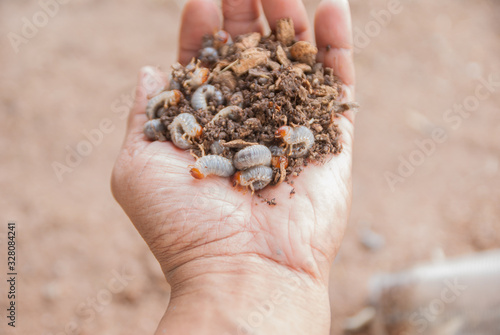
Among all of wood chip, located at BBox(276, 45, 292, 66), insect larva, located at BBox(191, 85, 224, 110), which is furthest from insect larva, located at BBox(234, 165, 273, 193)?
wood chip, located at BBox(276, 45, 292, 66)

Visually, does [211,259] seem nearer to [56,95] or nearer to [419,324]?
[419,324]

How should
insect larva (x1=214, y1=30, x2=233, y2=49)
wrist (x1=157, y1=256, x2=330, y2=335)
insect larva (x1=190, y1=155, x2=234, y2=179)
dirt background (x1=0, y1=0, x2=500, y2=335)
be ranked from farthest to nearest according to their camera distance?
dirt background (x1=0, y1=0, x2=500, y2=335)
insect larva (x1=214, y1=30, x2=233, y2=49)
insect larva (x1=190, y1=155, x2=234, y2=179)
wrist (x1=157, y1=256, x2=330, y2=335)

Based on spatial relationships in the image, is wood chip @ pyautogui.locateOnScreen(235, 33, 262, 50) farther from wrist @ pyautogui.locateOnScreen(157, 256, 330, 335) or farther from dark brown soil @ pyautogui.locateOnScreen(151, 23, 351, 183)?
wrist @ pyautogui.locateOnScreen(157, 256, 330, 335)

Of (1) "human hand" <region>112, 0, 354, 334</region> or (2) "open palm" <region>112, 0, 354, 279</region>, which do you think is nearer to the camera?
(1) "human hand" <region>112, 0, 354, 334</region>

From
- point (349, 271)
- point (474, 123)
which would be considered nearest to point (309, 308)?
point (349, 271)
